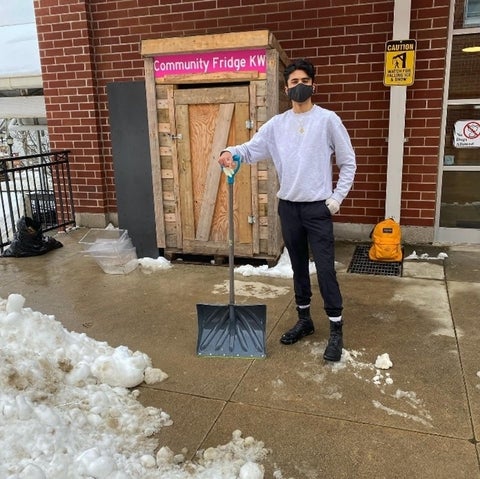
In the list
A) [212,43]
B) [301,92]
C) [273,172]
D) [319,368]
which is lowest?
[319,368]

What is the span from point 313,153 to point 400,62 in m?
2.99

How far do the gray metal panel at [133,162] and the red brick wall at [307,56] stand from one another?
1.51m

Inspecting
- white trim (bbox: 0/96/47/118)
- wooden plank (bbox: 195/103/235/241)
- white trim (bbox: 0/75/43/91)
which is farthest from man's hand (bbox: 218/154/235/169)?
white trim (bbox: 0/96/47/118)

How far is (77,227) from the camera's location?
7.49m

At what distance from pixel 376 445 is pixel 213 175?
11.1 feet

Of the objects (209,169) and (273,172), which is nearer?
(273,172)

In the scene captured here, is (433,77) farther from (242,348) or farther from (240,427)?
(240,427)

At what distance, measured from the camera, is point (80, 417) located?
8.59ft

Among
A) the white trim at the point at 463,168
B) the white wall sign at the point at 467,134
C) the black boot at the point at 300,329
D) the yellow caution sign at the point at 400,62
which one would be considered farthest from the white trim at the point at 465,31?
the black boot at the point at 300,329

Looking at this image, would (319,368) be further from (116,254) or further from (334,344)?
(116,254)

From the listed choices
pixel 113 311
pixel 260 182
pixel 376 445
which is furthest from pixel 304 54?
pixel 376 445

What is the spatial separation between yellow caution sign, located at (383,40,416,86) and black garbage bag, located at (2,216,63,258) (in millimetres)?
4490

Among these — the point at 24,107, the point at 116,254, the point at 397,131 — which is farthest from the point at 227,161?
the point at 24,107

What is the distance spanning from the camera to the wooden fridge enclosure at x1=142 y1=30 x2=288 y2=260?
4.92 meters
